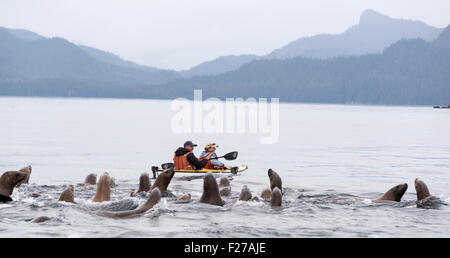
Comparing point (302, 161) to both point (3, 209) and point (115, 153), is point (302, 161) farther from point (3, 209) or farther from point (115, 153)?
point (3, 209)

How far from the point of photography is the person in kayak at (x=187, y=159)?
2798 cm

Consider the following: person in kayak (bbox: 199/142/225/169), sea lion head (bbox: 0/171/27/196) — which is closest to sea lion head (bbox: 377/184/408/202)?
sea lion head (bbox: 0/171/27/196)

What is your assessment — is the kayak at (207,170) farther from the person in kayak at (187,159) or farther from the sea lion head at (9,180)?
the sea lion head at (9,180)

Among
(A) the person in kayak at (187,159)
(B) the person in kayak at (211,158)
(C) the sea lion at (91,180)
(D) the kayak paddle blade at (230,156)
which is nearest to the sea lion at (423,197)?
(C) the sea lion at (91,180)

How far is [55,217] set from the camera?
15.3m

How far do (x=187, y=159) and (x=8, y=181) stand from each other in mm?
11787

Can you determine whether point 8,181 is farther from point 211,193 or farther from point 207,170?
point 207,170

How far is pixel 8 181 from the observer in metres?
17.0

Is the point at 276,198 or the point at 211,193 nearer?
the point at 211,193

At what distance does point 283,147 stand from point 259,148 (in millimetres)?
2295

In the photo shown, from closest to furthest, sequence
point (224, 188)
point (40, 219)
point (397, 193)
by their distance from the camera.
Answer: point (40, 219) → point (397, 193) → point (224, 188)

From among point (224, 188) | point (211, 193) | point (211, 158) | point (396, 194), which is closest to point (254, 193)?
point (224, 188)

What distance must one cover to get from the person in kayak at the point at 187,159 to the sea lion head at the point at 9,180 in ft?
38.0

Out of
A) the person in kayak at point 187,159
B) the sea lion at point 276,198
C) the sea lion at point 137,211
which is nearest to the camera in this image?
the sea lion at point 137,211
